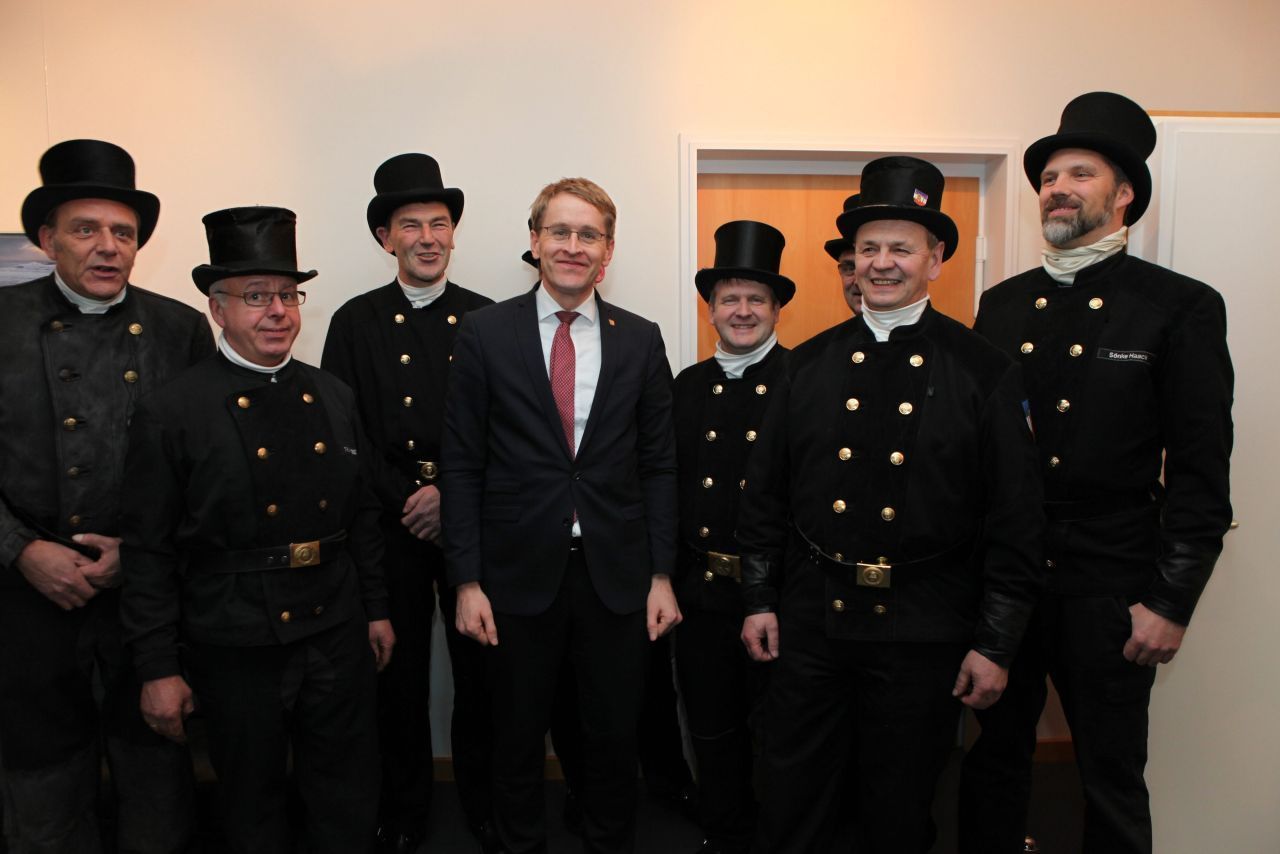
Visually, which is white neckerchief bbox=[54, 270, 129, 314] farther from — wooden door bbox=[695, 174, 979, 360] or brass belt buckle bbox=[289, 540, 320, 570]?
wooden door bbox=[695, 174, 979, 360]

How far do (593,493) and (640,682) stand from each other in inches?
22.3

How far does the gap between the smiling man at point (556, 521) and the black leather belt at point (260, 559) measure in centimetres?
36

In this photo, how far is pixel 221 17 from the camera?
3.25 m

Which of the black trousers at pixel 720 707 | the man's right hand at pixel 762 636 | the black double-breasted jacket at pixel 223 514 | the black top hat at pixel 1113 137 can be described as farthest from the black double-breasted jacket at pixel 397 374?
the black top hat at pixel 1113 137

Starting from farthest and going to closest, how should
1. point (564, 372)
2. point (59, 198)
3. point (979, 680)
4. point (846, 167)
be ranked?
point (846, 167) → point (564, 372) → point (59, 198) → point (979, 680)

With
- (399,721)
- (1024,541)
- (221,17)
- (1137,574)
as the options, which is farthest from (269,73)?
(1137,574)

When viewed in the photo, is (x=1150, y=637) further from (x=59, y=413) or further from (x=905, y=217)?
(x=59, y=413)

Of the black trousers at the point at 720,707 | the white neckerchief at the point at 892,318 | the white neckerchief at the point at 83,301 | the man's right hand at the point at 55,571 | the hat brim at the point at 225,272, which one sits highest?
the hat brim at the point at 225,272

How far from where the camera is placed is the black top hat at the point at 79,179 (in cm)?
224

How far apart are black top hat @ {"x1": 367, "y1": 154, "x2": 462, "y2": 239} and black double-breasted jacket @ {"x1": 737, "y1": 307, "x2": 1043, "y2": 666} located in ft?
4.80

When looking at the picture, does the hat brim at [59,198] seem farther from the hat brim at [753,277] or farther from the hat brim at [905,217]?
the hat brim at [905,217]

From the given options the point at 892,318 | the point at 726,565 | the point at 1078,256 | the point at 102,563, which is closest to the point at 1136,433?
the point at 1078,256

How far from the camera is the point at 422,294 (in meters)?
2.86

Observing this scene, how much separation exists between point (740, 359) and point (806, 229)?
4.31ft
